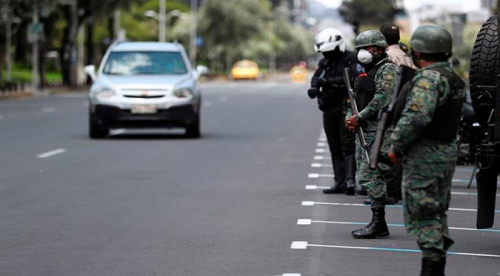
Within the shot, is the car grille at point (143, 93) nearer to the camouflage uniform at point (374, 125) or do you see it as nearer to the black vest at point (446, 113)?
the camouflage uniform at point (374, 125)

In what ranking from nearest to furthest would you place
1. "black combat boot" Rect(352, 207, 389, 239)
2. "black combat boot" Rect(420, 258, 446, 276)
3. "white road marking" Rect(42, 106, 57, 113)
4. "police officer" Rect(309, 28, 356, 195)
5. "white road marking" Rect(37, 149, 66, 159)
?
"black combat boot" Rect(420, 258, 446, 276), "black combat boot" Rect(352, 207, 389, 239), "police officer" Rect(309, 28, 356, 195), "white road marking" Rect(37, 149, 66, 159), "white road marking" Rect(42, 106, 57, 113)

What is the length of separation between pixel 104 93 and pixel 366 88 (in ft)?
40.9

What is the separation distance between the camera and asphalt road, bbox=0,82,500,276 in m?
9.12

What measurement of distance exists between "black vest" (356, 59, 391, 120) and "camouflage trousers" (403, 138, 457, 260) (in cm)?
348

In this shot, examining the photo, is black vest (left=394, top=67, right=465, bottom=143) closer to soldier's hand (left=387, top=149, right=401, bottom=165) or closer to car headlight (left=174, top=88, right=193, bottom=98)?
soldier's hand (left=387, top=149, right=401, bottom=165)

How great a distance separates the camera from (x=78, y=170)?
658 inches

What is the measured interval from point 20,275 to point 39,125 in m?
19.9

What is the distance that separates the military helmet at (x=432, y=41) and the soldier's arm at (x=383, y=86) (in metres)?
2.97

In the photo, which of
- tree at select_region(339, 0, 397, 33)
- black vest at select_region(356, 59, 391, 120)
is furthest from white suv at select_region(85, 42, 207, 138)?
tree at select_region(339, 0, 397, 33)

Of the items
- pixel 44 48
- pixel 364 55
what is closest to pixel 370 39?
pixel 364 55

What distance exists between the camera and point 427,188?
24.7ft

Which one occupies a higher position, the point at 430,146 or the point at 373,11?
the point at 430,146

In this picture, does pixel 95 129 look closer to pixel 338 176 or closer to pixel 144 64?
pixel 144 64

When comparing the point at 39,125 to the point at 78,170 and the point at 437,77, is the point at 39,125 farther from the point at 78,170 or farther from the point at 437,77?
the point at 437,77
